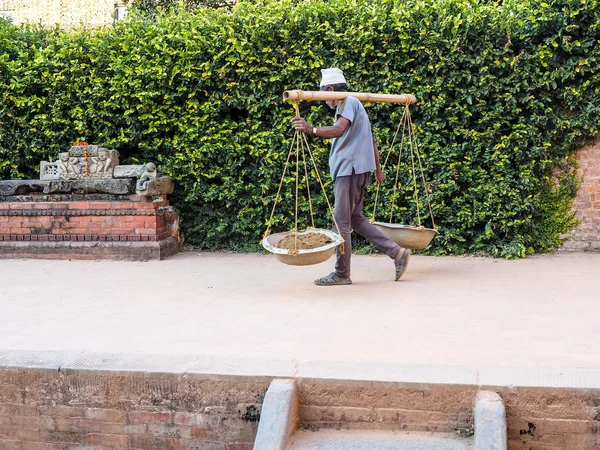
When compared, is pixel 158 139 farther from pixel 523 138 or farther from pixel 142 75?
pixel 523 138

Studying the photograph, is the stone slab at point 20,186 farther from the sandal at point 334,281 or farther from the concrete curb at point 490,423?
the concrete curb at point 490,423

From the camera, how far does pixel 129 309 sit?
18.1ft

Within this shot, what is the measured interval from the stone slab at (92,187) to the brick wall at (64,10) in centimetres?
1307

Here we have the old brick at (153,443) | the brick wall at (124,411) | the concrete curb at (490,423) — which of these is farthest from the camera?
the old brick at (153,443)

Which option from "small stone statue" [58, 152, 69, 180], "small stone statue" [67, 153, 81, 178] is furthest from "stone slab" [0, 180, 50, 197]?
"small stone statue" [67, 153, 81, 178]

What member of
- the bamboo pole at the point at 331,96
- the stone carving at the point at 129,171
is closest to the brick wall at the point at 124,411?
the bamboo pole at the point at 331,96

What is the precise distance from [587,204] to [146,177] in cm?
524

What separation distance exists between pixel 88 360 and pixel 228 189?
482cm

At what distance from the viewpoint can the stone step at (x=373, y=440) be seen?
3393mm

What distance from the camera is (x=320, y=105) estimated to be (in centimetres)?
828

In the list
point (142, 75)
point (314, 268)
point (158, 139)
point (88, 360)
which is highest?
point (142, 75)

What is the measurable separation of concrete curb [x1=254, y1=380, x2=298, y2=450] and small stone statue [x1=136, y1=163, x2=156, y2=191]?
5.04m

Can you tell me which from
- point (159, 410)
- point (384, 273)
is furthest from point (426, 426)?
point (384, 273)

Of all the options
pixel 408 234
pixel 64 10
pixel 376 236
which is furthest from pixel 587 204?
pixel 64 10
